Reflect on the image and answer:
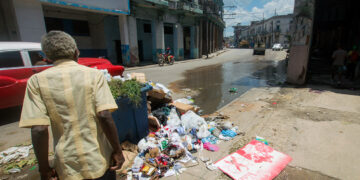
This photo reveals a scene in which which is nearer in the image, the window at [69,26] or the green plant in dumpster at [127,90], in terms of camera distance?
the green plant in dumpster at [127,90]

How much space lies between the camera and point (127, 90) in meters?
2.95

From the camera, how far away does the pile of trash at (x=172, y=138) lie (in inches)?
105

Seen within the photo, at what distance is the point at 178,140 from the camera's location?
126 inches

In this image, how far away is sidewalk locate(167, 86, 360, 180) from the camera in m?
2.61

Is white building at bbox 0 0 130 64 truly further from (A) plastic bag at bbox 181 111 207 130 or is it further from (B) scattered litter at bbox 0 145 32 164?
(A) plastic bag at bbox 181 111 207 130

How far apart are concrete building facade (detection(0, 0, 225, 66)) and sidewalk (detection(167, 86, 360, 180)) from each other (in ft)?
35.7

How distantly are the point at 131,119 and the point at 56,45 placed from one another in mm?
2081

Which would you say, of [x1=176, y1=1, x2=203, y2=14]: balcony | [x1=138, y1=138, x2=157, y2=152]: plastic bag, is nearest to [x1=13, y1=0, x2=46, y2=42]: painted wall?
[x1=138, y1=138, x2=157, y2=152]: plastic bag

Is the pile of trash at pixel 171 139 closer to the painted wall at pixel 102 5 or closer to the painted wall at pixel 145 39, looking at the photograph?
the painted wall at pixel 102 5

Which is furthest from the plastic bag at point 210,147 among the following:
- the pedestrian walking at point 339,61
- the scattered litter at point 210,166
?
the pedestrian walking at point 339,61

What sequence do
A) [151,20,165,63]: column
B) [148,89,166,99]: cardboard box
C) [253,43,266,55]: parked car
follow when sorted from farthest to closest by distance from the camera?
[253,43,266,55]: parked car
[151,20,165,63]: column
[148,89,166,99]: cardboard box

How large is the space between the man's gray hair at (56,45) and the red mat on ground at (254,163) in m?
2.48

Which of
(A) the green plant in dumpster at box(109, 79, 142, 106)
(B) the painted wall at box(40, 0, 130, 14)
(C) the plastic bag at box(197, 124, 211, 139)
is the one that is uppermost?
(B) the painted wall at box(40, 0, 130, 14)

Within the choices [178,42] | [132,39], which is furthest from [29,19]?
[178,42]
